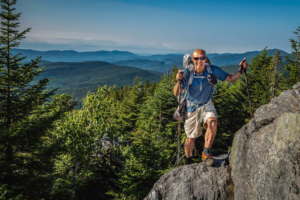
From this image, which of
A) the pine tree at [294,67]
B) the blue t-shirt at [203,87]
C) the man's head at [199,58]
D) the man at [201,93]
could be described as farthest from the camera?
the pine tree at [294,67]

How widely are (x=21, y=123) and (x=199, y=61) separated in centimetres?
969

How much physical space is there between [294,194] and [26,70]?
40.5 feet

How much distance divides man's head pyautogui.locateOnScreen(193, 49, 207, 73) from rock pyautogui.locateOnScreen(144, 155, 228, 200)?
336 cm

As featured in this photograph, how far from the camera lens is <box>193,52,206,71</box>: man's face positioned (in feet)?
15.9

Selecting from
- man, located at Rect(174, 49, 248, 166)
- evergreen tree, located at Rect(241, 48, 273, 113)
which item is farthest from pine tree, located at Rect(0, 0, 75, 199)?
evergreen tree, located at Rect(241, 48, 273, 113)

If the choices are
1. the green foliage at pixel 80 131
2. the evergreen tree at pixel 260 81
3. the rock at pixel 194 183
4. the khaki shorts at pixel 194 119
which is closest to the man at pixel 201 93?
the khaki shorts at pixel 194 119

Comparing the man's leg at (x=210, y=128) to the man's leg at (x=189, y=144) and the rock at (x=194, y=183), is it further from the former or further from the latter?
the rock at (x=194, y=183)

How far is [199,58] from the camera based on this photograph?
4.86m

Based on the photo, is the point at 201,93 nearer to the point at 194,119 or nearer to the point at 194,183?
the point at 194,119

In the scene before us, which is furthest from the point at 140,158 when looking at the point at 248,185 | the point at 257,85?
the point at 257,85

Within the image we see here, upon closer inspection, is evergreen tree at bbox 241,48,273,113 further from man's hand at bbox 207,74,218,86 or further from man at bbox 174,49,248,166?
man's hand at bbox 207,74,218,86

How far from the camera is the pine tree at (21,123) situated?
8.94m

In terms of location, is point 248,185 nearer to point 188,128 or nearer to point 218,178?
point 218,178

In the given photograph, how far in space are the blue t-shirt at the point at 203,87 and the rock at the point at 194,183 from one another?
→ 2204 mm
